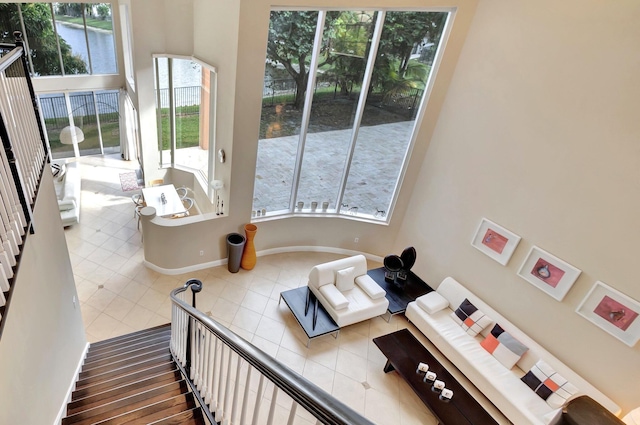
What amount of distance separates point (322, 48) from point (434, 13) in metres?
1.77

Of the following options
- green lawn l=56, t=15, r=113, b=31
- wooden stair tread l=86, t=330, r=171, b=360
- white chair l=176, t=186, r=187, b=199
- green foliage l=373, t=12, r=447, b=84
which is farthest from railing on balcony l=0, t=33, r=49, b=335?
green lawn l=56, t=15, r=113, b=31

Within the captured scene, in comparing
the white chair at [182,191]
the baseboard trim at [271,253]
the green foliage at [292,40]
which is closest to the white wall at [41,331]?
the baseboard trim at [271,253]

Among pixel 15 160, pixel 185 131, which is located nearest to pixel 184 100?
pixel 185 131

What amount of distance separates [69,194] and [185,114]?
305cm

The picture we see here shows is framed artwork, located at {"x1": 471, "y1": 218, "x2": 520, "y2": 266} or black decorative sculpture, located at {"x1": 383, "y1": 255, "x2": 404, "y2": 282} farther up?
framed artwork, located at {"x1": 471, "y1": 218, "x2": 520, "y2": 266}

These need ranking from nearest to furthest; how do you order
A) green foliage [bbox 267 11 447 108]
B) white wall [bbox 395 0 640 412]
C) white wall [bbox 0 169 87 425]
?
white wall [bbox 0 169 87 425]
white wall [bbox 395 0 640 412]
green foliage [bbox 267 11 447 108]

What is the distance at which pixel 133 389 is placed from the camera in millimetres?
3359

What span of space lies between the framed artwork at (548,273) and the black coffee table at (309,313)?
287 cm

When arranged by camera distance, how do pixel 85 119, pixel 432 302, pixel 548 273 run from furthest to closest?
pixel 85 119 < pixel 432 302 < pixel 548 273

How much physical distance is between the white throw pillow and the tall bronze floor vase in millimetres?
1717

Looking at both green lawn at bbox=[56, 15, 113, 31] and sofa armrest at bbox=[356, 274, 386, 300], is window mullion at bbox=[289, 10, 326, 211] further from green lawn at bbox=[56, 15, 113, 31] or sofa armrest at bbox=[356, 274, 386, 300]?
green lawn at bbox=[56, 15, 113, 31]

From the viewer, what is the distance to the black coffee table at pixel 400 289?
622 centimetres

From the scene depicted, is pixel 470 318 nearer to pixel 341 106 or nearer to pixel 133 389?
pixel 341 106

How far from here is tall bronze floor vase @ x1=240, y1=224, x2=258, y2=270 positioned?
6656mm
